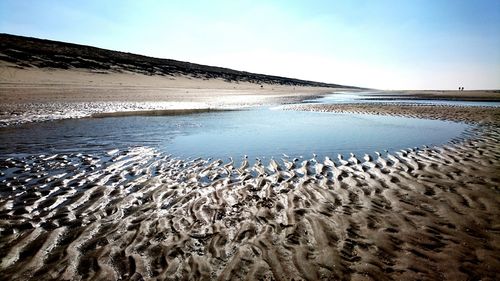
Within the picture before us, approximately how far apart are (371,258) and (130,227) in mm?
4035

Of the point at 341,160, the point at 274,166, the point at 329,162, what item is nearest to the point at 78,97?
the point at 274,166

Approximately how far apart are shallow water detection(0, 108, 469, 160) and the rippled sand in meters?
1.78

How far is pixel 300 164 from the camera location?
9.81 metres

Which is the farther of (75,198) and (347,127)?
(347,127)

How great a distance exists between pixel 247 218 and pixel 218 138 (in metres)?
8.62

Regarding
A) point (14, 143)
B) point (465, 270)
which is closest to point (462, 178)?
point (465, 270)

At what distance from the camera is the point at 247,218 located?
5926mm

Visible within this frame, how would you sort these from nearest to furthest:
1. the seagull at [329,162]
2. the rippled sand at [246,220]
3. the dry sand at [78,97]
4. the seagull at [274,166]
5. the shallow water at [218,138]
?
the rippled sand at [246,220] < the seagull at [274,166] < the seagull at [329,162] < the shallow water at [218,138] < the dry sand at [78,97]

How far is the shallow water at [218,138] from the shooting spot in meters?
11.5

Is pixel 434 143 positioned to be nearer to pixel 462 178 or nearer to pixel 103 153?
pixel 462 178

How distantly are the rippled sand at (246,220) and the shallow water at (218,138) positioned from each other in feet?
5.85

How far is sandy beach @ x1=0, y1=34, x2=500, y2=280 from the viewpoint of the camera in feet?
14.3

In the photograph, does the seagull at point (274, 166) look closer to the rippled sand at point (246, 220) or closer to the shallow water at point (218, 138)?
the rippled sand at point (246, 220)

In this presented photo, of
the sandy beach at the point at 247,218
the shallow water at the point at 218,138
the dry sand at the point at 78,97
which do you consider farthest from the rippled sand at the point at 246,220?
the dry sand at the point at 78,97
